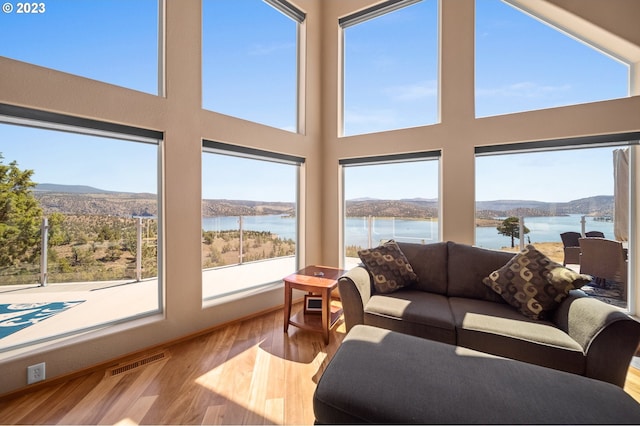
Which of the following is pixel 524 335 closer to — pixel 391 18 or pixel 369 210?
pixel 369 210

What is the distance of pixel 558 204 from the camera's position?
2771 mm

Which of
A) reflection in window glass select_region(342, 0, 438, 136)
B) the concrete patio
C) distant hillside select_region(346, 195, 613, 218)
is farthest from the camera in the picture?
reflection in window glass select_region(342, 0, 438, 136)

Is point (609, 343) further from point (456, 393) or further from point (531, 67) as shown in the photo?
point (531, 67)

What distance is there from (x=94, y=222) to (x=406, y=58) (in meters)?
3.85

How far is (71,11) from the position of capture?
211 cm

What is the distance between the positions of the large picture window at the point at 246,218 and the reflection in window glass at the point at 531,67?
96.5 inches

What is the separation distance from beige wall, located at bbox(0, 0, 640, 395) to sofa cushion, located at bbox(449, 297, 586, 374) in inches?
44.8

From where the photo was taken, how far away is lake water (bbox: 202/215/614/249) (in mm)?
2773

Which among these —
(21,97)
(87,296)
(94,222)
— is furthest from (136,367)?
(21,97)

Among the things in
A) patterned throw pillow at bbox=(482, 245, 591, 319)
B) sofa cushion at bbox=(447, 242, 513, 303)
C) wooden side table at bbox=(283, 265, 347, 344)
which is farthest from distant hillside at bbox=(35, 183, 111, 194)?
patterned throw pillow at bbox=(482, 245, 591, 319)

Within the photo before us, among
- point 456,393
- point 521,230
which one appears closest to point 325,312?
point 456,393

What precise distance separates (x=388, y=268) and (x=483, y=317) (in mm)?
853

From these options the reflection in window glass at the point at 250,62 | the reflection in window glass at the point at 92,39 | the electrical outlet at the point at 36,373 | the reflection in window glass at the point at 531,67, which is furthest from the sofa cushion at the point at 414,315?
the reflection in window glass at the point at 92,39

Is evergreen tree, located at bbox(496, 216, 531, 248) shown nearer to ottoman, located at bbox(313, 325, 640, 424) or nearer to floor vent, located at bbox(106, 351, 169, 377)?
ottoman, located at bbox(313, 325, 640, 424)
